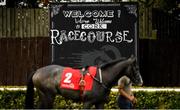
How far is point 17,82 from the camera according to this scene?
27188 millimetres

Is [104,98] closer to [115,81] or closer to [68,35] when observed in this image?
Result: [115,81]

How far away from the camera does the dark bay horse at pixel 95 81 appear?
1566 cm

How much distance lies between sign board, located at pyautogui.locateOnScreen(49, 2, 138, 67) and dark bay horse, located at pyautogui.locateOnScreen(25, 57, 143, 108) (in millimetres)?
6501

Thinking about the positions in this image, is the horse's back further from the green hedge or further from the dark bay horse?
the green hedge

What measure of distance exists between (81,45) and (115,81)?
24.3ft

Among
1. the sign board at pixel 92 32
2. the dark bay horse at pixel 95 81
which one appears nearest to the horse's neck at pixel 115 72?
the dark bay horse at pixel 95 81

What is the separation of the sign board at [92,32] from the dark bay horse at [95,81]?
21.3 feet

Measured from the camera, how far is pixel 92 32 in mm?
23203

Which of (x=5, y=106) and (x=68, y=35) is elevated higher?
(x=68, y=35)

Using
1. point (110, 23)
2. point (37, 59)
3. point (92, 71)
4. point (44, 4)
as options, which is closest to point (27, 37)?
point (37, 59)

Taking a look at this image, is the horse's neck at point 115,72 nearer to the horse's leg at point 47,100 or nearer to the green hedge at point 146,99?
the horse's leg at point 47,100

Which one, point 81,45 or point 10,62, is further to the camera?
point 10,62

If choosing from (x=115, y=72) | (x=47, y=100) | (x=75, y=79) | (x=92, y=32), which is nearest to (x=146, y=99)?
(x=92, y=32)

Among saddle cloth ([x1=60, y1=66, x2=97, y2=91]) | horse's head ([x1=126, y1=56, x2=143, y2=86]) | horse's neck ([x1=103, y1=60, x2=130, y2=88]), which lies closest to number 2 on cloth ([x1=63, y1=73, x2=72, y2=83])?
saddle cloth ([x1=60, y1=66, x2=97, y2=91])
